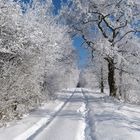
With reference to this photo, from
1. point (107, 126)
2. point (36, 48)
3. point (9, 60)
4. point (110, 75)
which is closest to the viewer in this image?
point (107, 126)

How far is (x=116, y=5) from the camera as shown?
32.3m

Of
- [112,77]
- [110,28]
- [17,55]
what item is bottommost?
[112,77]

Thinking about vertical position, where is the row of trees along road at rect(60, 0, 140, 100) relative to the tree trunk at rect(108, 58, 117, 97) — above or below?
above

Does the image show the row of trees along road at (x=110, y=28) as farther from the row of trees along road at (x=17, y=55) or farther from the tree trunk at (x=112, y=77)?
the row of trees along road at (x=17, y=55)

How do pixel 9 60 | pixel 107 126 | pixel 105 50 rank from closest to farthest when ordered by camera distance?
pixel 107 126 → pixel 9 60 → pixel 105 50

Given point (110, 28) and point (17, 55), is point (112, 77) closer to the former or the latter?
point (110, 28)

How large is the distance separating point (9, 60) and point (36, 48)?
7.56ft

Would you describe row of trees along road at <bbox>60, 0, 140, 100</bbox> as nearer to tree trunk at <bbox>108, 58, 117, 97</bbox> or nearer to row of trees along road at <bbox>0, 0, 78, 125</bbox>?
tree trunk at <bbox>108, 58, 117, 97</bbox>

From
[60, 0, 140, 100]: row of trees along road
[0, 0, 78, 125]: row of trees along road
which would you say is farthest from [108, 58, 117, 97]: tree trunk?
[0, 0, 78, 125]: row of trees along road

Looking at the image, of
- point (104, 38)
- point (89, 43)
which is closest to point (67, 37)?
point (89, 43)

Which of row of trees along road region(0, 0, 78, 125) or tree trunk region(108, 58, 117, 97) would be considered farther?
tree trunk region(108, 58, 117, 97)

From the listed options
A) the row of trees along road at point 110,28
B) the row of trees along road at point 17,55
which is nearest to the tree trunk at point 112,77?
the row of trees along road at point 110,28

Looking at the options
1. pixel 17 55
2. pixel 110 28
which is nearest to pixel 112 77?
pixel 110 28

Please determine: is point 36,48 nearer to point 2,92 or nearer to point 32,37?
point 32,37
